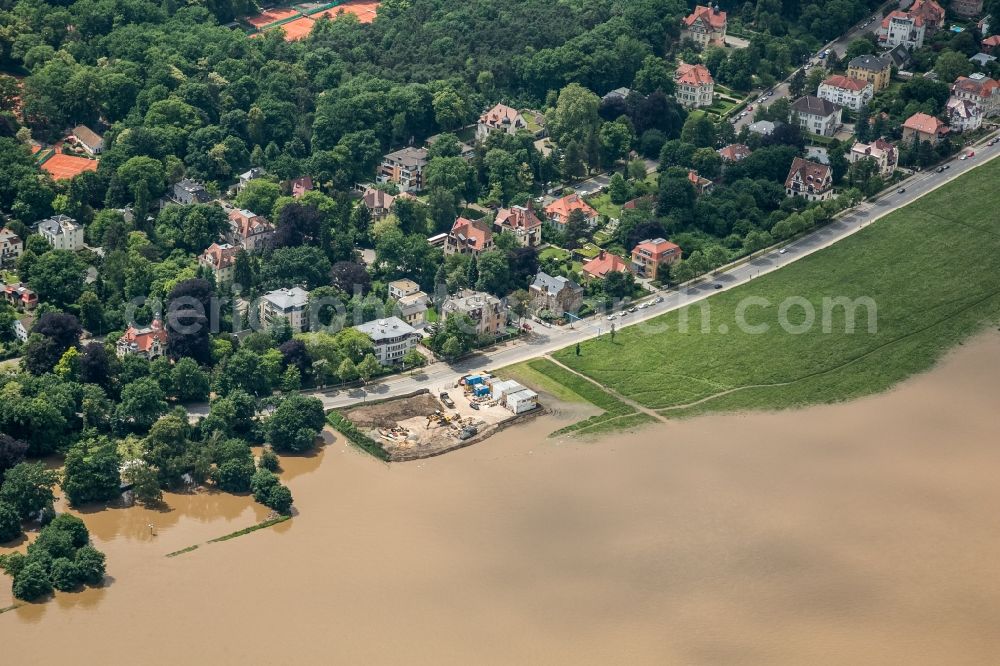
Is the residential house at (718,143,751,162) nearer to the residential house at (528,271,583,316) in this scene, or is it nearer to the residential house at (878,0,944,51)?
the residential house at (528,271,583,316)

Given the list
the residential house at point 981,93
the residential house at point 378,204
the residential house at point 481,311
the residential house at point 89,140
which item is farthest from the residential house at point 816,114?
the residential house at point 89,140

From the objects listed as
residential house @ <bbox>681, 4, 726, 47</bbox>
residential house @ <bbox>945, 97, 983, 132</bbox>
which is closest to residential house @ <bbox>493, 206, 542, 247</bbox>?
residential house @ <bbox>945, 97, 983, 132</bbox>

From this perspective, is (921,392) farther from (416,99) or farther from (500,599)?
(416,99)

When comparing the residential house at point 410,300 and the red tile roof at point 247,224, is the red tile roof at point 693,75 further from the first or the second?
the red tile roof at point 247,224

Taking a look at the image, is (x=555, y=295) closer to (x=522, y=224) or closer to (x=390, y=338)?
(x=522, y=224)

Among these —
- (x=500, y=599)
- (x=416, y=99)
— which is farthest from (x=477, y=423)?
(x=416, y=99)
